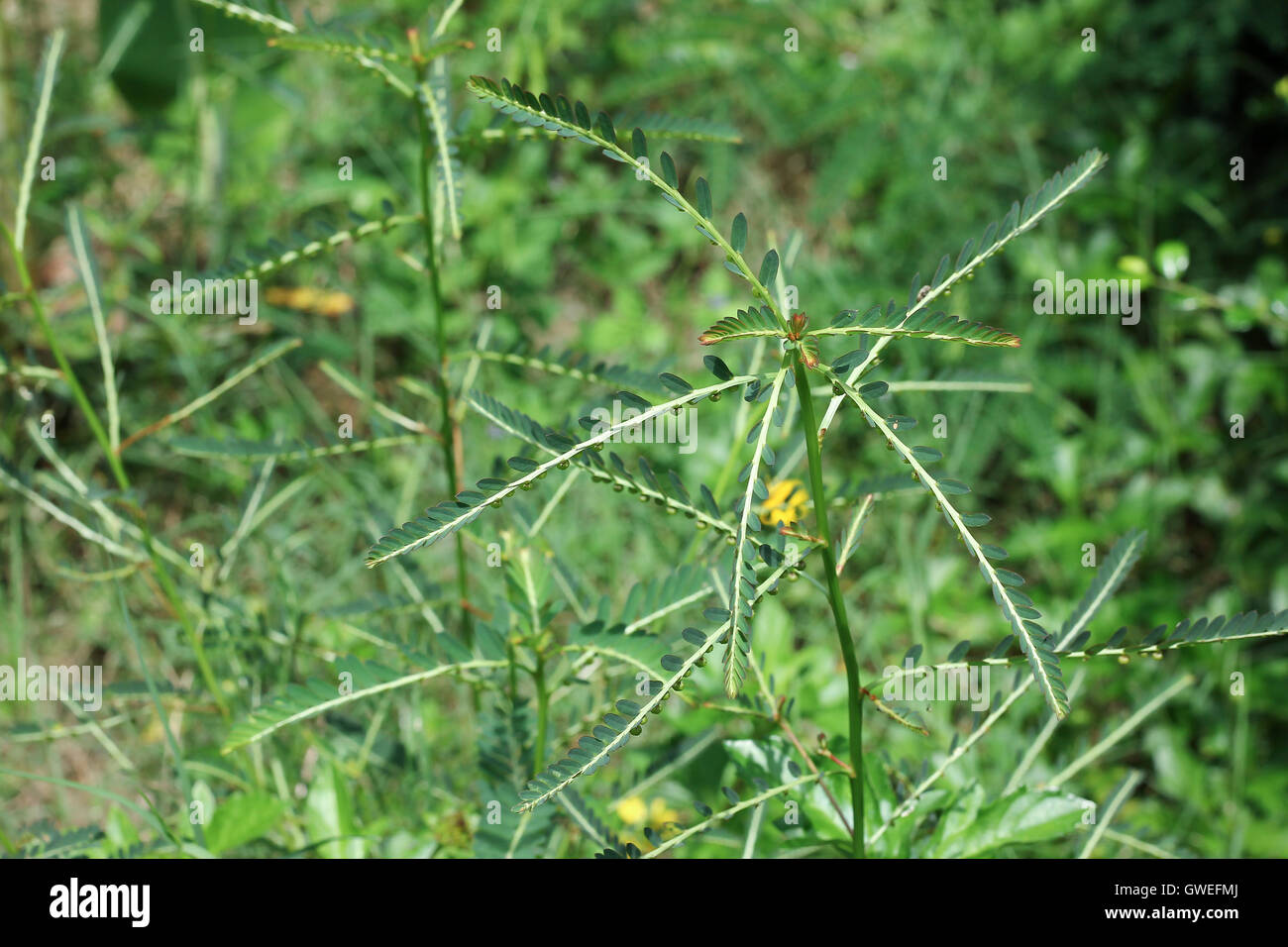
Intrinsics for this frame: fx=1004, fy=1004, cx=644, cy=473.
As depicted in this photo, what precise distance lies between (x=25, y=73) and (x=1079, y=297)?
10.6ft

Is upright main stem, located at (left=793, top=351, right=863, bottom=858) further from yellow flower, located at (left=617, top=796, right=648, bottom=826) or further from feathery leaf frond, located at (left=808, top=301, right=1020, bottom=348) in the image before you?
yellow flower, located at (left=617, top=796, right=648, bottom=826)

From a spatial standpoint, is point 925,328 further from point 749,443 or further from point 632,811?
point 632,811

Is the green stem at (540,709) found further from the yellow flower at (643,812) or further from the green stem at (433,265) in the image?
the yellow flower at (643,812)

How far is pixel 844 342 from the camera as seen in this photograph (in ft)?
7.96

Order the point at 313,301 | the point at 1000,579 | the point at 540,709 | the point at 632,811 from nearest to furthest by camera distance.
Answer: the point at 1000,579, the point at 540,709, the point at 632,811, the point at 313,301

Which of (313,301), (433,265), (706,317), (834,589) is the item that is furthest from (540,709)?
(313,301)

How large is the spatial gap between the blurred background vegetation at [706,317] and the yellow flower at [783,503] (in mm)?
303

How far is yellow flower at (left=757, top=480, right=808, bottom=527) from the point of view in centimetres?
136

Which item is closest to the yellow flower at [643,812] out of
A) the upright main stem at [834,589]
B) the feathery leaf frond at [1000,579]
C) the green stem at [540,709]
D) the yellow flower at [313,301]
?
the green stem at [540,709]

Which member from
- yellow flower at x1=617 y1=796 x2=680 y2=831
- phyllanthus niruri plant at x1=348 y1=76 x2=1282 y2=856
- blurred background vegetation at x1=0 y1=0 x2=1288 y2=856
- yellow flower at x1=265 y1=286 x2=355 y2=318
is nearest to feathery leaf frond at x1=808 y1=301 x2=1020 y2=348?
phyllanthus niruri plant at x1=348 y1=76 x2=1282 y2=856

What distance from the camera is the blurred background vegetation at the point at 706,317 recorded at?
213cm

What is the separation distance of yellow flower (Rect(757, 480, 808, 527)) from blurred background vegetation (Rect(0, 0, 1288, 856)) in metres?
0.30

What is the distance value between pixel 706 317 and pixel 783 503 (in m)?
1.54

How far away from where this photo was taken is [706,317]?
9.73 feet
